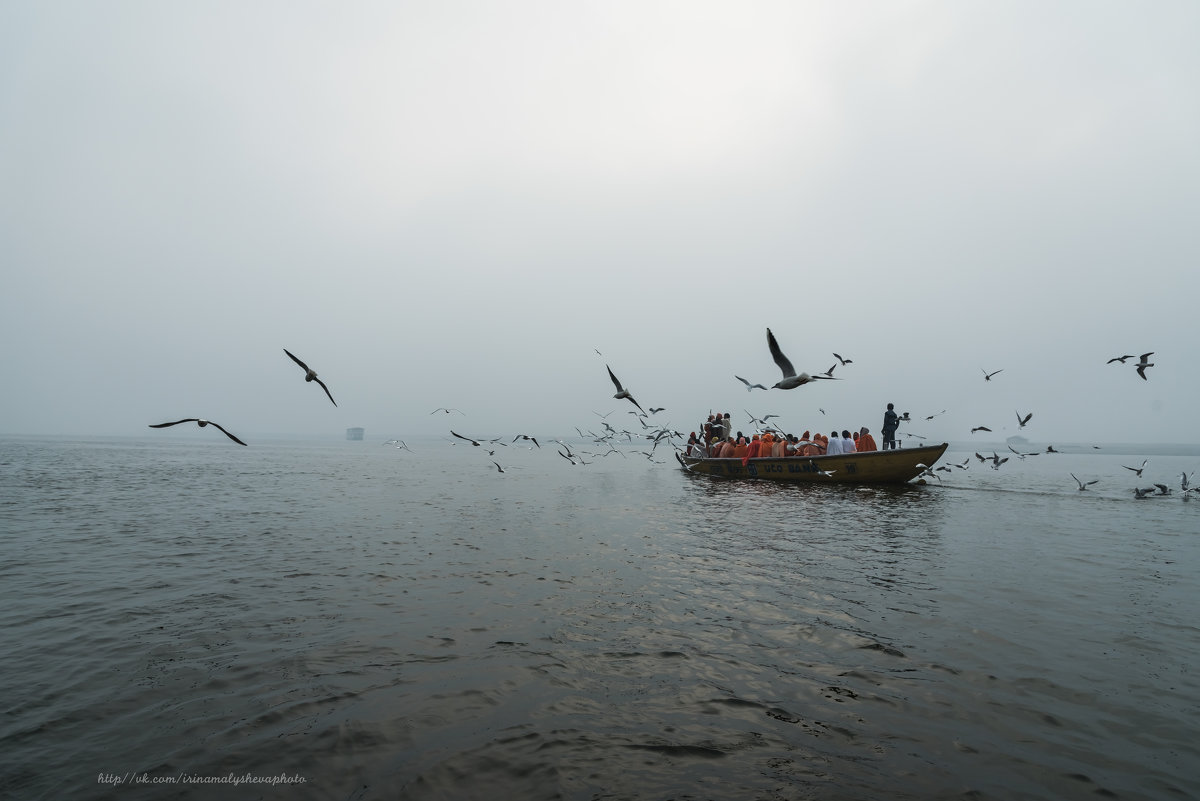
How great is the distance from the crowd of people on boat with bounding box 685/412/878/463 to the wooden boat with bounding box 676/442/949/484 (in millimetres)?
662

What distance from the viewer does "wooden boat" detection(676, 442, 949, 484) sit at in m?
25.2

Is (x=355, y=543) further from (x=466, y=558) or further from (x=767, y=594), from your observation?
(x=767, y=594)

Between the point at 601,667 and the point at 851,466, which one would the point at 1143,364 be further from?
the point at 601,667

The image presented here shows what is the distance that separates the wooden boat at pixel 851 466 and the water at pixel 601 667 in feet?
35.2

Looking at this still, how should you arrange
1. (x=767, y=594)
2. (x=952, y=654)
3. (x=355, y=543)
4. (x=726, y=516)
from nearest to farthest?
(x=952, y=654)
(x=767, y=594)
(x=355, y=543)
(x=726, y=516)

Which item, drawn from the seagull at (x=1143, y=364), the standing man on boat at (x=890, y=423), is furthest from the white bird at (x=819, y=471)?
the seagull at (x=1143, y=364)

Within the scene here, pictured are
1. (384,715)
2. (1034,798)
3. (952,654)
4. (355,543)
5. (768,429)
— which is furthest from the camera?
(768,429)

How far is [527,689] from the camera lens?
5.91 m

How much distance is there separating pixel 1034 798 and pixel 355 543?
1381 centimetres

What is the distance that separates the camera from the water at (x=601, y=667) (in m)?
4.43

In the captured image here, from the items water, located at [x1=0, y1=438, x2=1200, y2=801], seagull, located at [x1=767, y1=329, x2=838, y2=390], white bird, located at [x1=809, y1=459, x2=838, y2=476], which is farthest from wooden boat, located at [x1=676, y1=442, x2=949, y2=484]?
seagull, located at [x1=767, y1=329, x2=838, y2=390]

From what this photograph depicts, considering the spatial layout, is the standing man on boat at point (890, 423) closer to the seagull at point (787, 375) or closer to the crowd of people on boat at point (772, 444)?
the crowd of people on boat at point (772, 444)

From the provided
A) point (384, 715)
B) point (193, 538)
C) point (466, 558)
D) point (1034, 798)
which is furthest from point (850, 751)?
point (193, 538)

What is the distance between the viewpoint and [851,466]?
1054 inches
